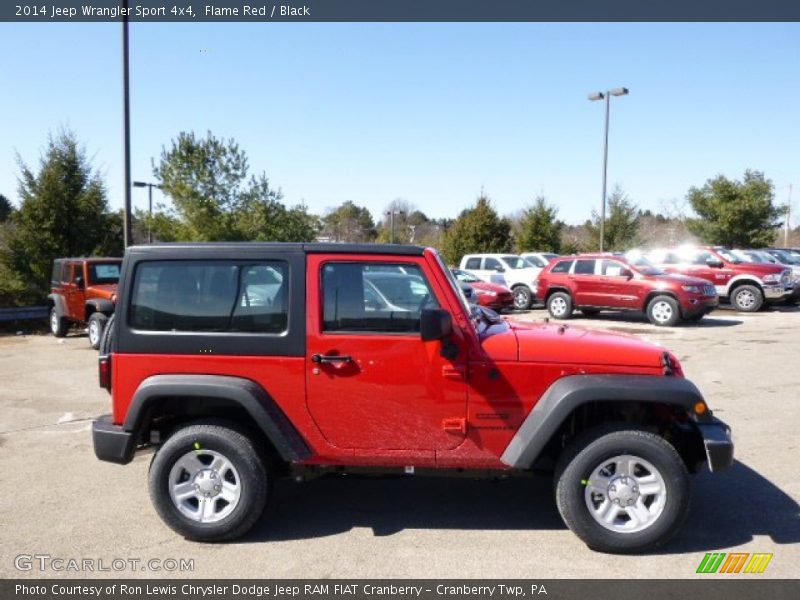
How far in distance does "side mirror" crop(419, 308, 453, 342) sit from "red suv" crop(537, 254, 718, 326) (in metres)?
13.2

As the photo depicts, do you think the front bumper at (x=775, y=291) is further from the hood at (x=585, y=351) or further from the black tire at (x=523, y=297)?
the hood at (x=585, y=351)

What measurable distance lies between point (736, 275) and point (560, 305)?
230 inches

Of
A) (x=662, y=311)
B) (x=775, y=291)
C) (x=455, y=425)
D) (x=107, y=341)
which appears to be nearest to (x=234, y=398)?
(x=107, y=341)

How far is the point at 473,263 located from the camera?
2312 centimetres

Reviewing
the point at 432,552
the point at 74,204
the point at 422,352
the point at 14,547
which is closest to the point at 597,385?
the point at 422,352

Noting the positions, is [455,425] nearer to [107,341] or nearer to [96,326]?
[107,341]

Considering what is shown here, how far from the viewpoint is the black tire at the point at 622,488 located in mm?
3814

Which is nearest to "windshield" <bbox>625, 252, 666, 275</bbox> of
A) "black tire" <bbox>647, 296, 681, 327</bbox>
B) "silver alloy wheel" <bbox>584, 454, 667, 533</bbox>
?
"black tire" <bbox>647, 296, 681, 327</bbox>

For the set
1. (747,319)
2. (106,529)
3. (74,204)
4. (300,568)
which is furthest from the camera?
(74,204)

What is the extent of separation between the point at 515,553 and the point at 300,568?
128 centimetres

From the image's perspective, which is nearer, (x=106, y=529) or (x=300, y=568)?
(x=300, y=568)

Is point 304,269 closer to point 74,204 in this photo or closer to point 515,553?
point 515,553

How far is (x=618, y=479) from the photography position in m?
3.90
